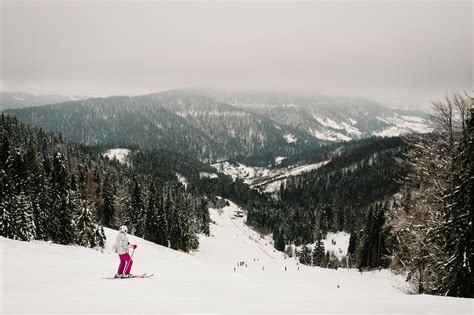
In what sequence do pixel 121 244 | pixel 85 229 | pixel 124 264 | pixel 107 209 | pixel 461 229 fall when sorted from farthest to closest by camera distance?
pixel 107 209 < pixel 85 229 < pixel 461 229 < pixel 124 264 < pixel 121 244

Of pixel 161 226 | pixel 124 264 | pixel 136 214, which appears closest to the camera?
pixel 124 264

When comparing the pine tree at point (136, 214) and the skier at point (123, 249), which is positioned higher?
the skier at point (123, 249)

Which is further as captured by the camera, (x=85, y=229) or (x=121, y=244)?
(x=85, y=229)

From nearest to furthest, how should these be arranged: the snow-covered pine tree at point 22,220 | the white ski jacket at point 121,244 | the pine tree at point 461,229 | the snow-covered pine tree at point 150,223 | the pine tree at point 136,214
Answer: the white ski jacket at point 121,244
the pine tree at point 461,229
the snow-covered pine tree at point 22,220
the snow-covered pine tree at point 150,223
the pine tree at point 136,214

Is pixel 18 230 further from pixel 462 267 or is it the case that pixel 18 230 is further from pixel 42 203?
pixel 462 267

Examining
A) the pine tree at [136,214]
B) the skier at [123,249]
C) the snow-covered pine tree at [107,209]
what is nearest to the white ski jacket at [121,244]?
the skier at [123,249]

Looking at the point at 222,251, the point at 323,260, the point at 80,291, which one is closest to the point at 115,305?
the point at 80,291

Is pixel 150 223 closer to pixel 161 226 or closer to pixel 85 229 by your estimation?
pixel 161 226

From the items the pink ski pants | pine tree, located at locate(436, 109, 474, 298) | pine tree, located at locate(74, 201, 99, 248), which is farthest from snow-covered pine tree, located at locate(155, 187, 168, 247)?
pine tree, located at locate(436, 109, 474, 298)

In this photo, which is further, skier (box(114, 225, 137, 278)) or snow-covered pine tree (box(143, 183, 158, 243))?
snow-covered pine tree (box(143, 183, 158, 243))

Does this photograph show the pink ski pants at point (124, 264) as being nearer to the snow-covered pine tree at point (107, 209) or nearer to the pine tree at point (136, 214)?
the pine tree at point (136, 214)

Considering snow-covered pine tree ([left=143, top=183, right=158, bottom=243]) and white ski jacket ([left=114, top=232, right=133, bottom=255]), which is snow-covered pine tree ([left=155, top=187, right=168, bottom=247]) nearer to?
snow-covered pine tree ([left=143, top=183, right=158, bottom=243])

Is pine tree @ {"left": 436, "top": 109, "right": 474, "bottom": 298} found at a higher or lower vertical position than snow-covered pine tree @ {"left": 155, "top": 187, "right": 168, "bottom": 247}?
higher

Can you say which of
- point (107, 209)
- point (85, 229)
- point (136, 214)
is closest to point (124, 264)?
point (85, 229)
